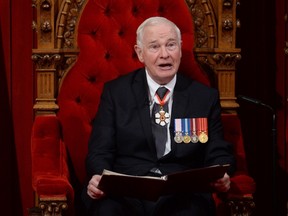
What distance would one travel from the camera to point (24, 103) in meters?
3.87

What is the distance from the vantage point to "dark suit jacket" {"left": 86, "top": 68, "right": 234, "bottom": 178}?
3.08 metres

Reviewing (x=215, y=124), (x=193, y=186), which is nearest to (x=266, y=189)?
(x=215, y=124)

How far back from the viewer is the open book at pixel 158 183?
268 centimetres

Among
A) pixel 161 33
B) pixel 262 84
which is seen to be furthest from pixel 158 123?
pixel 262 84

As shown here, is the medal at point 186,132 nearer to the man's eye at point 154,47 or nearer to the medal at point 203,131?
the medal at point 203,131

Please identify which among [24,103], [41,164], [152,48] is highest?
[152,48]

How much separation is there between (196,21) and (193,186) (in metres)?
1.04

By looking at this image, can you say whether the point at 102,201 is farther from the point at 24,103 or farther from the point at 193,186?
the point at 24,103

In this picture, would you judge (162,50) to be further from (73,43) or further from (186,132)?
(73,43)

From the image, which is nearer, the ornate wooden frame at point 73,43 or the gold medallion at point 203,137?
the gold medallion at point 203,137

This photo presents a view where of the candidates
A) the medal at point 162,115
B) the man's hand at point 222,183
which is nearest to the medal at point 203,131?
the medal at point 162,115

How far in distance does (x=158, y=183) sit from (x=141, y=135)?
46 cm

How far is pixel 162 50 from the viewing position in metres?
3.10

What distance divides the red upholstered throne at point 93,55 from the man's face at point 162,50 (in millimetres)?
362
